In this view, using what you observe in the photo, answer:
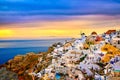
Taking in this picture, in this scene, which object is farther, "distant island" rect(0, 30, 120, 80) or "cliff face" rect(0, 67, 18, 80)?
"cliff face" rect(0, 67, 18, 80)

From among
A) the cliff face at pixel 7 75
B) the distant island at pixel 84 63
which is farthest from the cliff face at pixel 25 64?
the cliff face at pixel 7 75

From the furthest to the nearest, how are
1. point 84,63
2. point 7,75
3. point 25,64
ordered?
1. point 25,64
2. point 7,75
3. point 84,63

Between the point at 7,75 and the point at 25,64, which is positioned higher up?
the point at 25,64

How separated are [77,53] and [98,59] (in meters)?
2.57

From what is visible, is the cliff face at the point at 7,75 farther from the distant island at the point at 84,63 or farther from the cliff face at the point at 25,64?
the cliff face at the point at 25,64

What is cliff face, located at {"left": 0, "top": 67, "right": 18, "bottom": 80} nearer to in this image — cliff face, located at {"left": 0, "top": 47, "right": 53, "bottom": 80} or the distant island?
the distant island

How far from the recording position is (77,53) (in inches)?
1021

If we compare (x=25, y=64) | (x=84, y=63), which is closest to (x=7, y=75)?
(x=25, y=64)

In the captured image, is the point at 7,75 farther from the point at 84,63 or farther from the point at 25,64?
the point at 84,63


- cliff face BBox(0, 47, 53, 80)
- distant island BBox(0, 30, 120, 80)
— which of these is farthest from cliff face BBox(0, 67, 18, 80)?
cliff face BBox(0, 47, 53, 80)

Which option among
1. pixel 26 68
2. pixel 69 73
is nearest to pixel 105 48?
pixel 69 73

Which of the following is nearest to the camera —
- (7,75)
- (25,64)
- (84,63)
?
(84,63)

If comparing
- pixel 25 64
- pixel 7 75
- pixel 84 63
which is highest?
pixel 84 63

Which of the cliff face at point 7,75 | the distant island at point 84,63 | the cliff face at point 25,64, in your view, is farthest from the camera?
the cliff face at point 7,75
